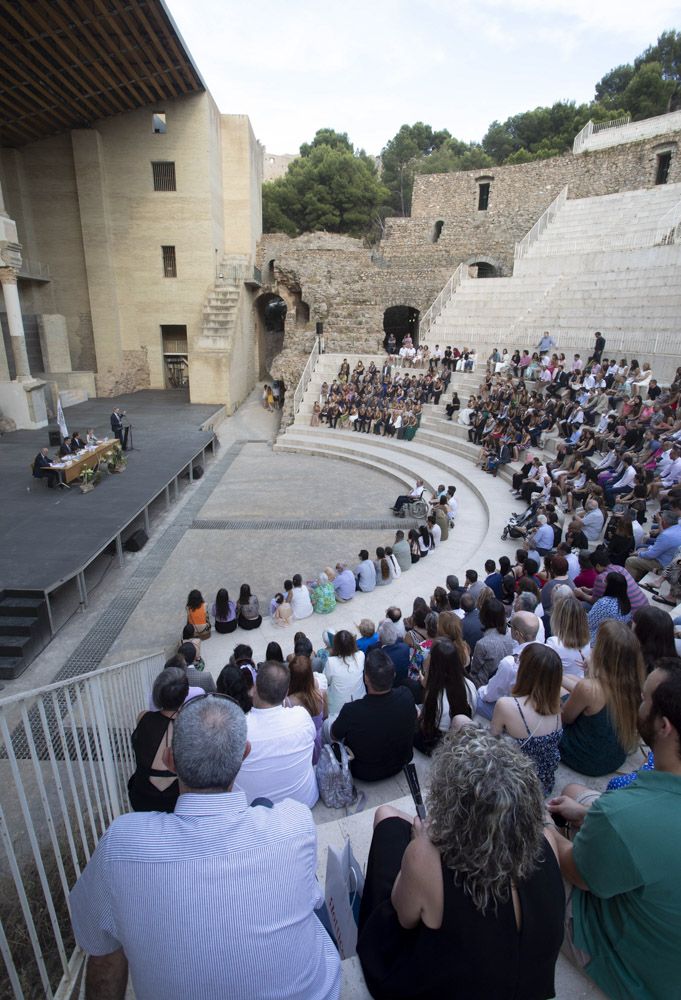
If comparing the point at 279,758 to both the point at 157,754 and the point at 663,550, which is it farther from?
the point at 663,550

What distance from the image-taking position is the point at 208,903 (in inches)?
55.1

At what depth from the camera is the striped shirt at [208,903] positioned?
4.55 feet

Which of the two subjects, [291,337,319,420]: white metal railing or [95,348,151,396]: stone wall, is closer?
[291,337,319,420]: white metal railing

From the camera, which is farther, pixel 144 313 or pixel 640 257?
pixel 144 313

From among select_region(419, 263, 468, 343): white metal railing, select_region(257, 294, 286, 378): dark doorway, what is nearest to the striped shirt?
select_region(419, 263, 468, 343): white metal railing

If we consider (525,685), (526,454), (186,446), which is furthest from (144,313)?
(525,685)

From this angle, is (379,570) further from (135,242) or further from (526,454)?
(135,242)

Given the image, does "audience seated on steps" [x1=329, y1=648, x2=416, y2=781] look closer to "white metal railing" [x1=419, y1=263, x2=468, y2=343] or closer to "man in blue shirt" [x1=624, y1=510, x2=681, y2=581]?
"man in blue shirt" [x1=624, y1=510, x2=681, y2=581]

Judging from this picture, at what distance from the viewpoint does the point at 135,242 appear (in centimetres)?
2317

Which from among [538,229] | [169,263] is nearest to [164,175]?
[169,263]

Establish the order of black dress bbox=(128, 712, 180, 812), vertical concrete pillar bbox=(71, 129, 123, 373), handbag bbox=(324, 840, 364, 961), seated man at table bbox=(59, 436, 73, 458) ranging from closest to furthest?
handbag bbox=(324, 840, 364, 961) < black dress bbox=(128, 712, 180, 812) < seated man at table bbox=(59, 436, 73, 458) < vertical concrete pillar bbox=(71, 129, 123, 373)

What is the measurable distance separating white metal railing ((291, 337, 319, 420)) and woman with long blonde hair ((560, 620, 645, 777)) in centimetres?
1742

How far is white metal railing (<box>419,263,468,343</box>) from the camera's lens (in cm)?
2244

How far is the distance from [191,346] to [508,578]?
62.0 feet
